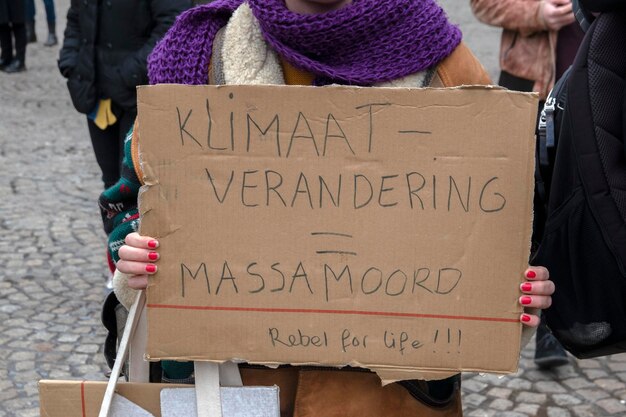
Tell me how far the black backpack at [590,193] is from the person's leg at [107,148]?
3080mm

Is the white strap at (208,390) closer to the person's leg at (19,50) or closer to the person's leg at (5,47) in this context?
the person's leg at (19,50)

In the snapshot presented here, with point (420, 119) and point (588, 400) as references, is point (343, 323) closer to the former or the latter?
point (420, 119)

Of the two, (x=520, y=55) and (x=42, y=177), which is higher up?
(x=520, y=55)

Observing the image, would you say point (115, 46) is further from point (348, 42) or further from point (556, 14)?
point (348, 42)

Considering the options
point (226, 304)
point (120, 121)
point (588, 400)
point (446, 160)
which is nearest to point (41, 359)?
point (120, 121)

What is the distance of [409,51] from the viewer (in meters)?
1.99

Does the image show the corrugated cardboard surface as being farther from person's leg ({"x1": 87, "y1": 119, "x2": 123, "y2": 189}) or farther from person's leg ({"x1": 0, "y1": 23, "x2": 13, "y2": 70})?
person's leg ({"x1": 0, "y1": 23, "x2": 13, "y2": 70})

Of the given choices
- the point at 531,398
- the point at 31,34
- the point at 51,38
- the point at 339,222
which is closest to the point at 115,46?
the point at 531,398

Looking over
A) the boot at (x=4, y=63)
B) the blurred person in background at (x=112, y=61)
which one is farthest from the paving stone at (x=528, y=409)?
the boot at (x=4, y=63)

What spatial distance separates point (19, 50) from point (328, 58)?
9.93m

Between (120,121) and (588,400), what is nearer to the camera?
(588,400)

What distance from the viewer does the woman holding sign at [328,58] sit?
1.97 metres

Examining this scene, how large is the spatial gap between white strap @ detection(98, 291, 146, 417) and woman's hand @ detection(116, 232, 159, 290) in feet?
0.37

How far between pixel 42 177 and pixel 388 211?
18.4ft
